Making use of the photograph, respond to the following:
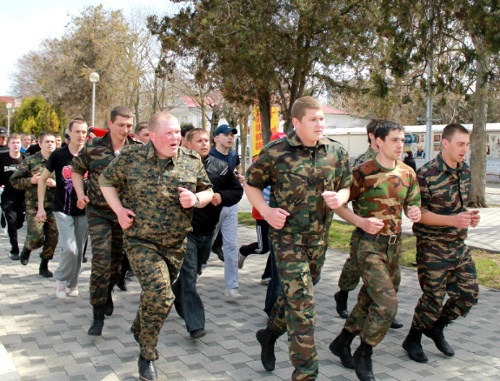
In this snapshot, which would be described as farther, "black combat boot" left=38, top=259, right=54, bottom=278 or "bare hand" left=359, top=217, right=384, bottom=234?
"black combat boot" left=38, top=259, right=54, bottom=278

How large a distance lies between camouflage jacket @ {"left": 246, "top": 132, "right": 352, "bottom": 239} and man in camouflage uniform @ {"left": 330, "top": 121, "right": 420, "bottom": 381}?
294mm

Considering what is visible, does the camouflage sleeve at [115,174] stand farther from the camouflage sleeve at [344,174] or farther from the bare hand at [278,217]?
the camouflage sleeve at [344,174]

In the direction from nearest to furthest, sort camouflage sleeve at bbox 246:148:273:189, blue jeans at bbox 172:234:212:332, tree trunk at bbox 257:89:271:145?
camouflage sleeve at bbox 246:148:273:189 → blue jeans at bbox 172:234:212:332 → tree trunk at bbox 257:89:271:145

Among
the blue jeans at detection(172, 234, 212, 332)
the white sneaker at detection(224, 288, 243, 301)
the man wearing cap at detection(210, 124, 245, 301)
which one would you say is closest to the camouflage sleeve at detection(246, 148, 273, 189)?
the blue jeans at detection(172, 234, 212, 332)

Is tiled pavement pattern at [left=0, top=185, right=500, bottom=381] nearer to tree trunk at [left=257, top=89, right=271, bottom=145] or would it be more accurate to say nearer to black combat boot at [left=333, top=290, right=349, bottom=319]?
black combat boot at [left=333, top=290, right=349, bottom=319]

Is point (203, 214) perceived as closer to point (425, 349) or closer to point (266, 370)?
point (266, 370)

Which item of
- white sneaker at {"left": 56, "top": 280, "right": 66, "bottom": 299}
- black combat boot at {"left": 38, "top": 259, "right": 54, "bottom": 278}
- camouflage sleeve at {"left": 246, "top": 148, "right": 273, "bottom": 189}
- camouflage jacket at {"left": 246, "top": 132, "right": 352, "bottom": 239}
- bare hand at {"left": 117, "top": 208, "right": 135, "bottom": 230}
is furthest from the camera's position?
black combat boot at {"left": 38, "top": 259, "right": 54, "bottom": 278}

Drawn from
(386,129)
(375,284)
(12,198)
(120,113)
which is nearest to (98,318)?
(120,113)

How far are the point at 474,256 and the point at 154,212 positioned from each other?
22.5 ft

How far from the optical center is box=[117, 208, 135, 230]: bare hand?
407 centimetres

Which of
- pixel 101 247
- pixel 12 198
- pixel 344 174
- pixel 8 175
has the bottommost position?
pixel 101 247

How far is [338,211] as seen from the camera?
411cm

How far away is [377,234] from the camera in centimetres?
416

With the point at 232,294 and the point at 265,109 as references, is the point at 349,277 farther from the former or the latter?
the point at 265,109
